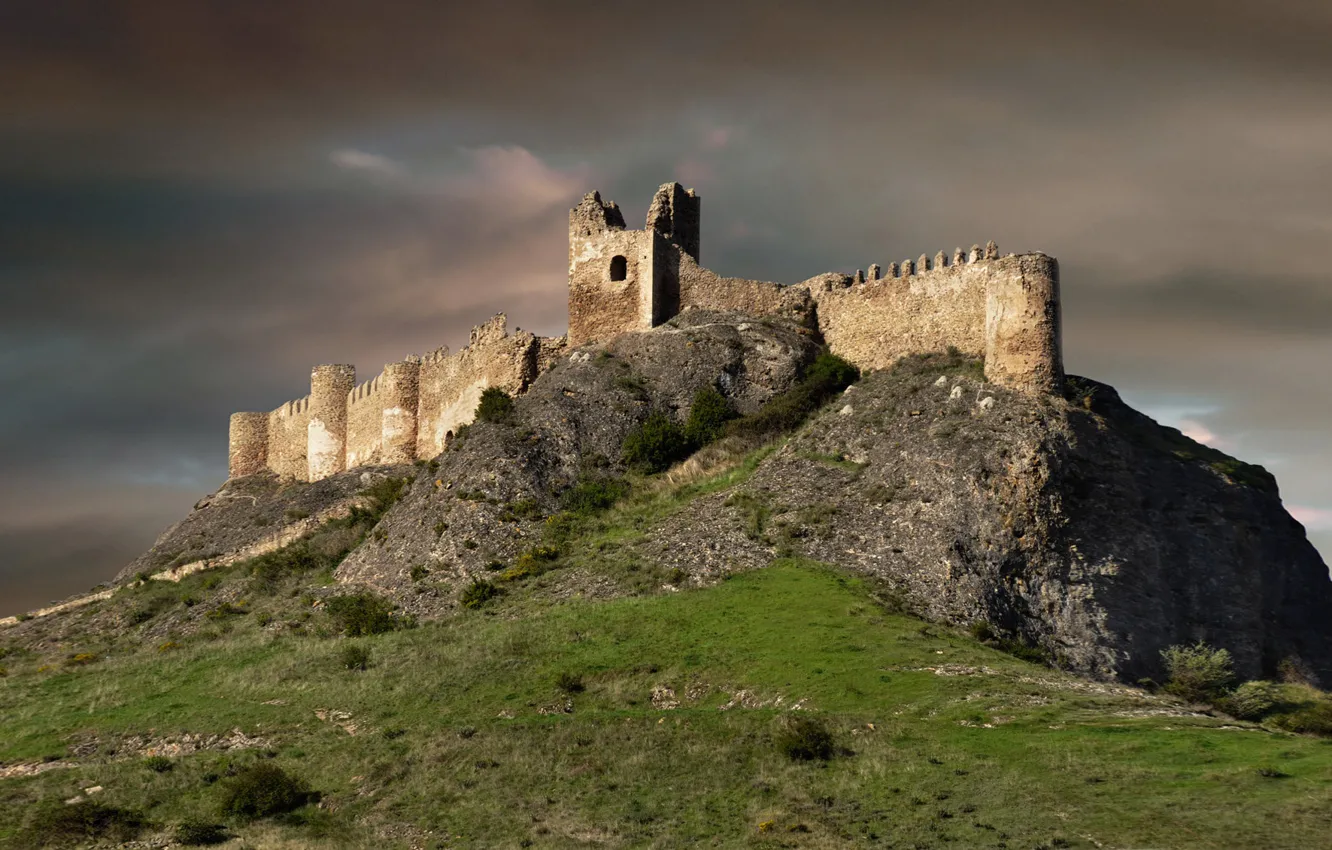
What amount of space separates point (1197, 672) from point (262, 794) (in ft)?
102

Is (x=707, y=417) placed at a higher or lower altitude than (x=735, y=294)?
lower

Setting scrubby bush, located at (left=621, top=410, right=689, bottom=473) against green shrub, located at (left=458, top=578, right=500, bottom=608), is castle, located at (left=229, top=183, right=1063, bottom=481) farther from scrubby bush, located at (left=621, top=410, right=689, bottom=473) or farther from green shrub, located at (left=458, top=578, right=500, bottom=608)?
green shrub, located at (left=458, top=578, right=500, bottom=608)

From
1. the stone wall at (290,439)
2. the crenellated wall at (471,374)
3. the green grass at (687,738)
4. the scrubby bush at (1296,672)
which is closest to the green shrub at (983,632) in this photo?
the green grass at (687,738)

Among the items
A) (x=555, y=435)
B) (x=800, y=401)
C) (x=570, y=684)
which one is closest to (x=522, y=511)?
(x=555, y=435)

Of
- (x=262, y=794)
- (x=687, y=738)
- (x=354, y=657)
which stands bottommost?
(x=262, y=794)

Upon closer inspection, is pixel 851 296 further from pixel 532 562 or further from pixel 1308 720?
pixel 1308 720

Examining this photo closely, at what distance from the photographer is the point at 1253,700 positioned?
143ft

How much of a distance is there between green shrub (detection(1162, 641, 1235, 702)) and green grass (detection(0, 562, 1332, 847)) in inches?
320

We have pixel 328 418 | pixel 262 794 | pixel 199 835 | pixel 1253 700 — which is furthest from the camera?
pixel 328 418

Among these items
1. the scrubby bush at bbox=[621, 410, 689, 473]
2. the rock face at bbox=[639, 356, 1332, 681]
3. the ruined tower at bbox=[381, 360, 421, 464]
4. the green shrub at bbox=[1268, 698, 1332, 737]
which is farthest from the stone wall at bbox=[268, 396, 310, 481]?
the green shrub at bbox=[1268, 698, 1332, 737]

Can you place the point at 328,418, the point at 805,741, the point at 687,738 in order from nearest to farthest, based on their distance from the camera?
the point at 805,741
the point at 687,738
the point at 328,418

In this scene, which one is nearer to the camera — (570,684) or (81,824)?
(81,824)

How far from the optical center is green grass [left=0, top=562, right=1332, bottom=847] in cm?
2736

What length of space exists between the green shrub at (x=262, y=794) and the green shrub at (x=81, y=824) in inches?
81.5
